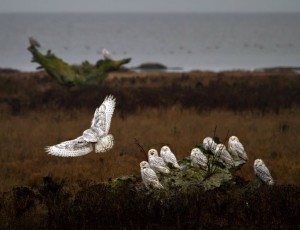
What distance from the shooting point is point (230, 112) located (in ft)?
61.5

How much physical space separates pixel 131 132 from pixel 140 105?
428cm

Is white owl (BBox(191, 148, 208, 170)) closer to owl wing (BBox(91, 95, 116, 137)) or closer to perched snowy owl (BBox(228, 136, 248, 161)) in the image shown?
perched snowy owl (BBox(228, 136, 248, 161))

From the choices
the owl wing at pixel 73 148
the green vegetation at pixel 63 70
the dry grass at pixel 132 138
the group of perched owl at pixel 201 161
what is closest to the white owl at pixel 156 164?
the group of perched owl at pixel 201 161

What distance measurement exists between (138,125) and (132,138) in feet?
5.76

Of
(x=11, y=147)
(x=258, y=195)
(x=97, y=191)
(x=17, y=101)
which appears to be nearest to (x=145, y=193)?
(x=97, y=191)

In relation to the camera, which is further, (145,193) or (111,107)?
(111,107)

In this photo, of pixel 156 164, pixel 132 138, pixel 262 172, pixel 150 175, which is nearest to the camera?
pixel 150 175

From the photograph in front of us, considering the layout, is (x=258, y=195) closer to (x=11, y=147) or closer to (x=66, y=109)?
(x=11, y=147)

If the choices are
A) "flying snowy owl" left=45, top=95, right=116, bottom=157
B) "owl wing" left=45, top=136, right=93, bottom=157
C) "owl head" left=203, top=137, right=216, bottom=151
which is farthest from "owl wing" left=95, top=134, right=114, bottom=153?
"owl head" left=203, top=137, right=216, bottom=151

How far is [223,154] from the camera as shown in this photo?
9148mm

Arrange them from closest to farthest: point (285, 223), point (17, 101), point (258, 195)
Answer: point (285, 223) → point (258, 195) → point (17, 101)

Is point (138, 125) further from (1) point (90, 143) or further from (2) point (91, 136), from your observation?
(2) point (91, 136)

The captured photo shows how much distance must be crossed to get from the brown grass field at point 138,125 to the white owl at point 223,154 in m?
0.85

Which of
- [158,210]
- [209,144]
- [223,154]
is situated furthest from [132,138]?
[158,210]
